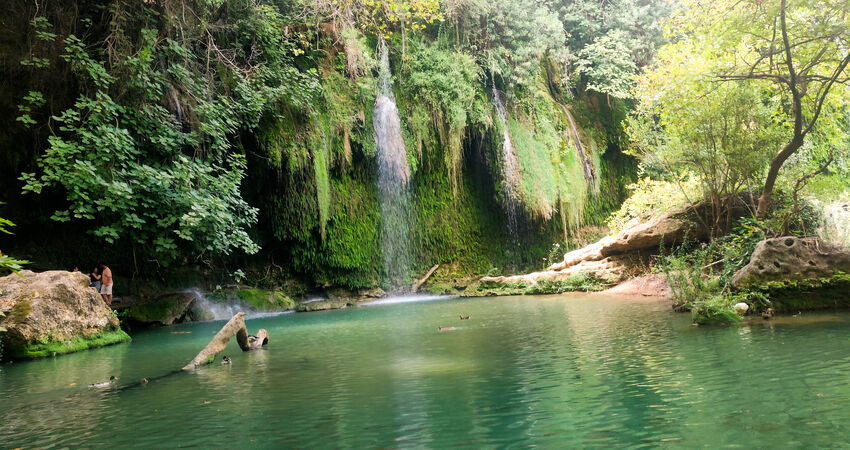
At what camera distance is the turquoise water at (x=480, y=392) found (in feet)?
10.6

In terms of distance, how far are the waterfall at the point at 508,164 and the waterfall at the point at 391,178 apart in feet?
11.0

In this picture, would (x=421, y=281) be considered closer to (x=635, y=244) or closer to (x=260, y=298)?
(x=260, y=298)

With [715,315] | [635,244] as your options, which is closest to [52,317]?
Answer: [715,315]

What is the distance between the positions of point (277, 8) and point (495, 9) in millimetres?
7461

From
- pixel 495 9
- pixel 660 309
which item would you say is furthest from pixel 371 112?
pixel 660 309

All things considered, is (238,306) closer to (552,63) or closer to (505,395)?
(505,395)

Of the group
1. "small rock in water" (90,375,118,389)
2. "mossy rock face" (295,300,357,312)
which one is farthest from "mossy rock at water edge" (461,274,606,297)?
"small rock in water" (90,375,118,389)

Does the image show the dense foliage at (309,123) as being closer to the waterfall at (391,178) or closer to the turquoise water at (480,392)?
the waterfall at (391,178)

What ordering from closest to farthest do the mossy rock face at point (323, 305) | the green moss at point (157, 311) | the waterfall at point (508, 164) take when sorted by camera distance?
the green moss at point (157, 311)
the mossy rock face at point (323, 305)
the waterfall at point (508, 164)

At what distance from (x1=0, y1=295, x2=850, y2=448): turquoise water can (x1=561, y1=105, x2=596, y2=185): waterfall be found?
532 inches

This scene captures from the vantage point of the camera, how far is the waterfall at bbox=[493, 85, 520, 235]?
18188 mm

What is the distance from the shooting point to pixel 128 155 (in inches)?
418

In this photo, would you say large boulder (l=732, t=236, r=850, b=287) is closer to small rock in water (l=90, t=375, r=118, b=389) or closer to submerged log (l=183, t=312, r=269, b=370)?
submerged log (l=183, t=312, r=269, b=370)

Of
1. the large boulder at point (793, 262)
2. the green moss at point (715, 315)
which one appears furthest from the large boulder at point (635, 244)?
the green moss at point (715, 315)
